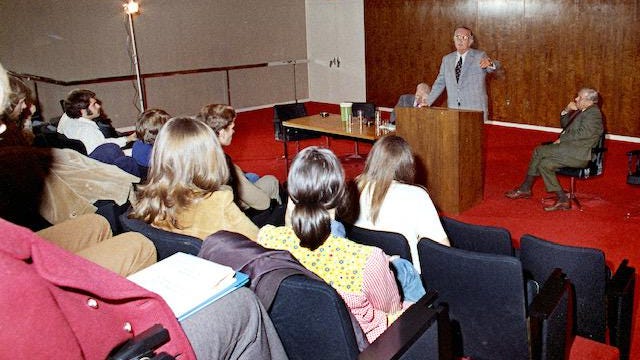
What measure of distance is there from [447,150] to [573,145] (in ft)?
3.83

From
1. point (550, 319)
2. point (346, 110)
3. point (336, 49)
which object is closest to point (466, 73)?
point (346, 110)

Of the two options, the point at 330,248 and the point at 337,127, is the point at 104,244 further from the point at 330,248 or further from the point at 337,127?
the point at 337,127

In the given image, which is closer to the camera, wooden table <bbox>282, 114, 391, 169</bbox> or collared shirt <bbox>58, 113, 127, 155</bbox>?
collared shirt <bbox>58, 113, 127, 155</bbox>

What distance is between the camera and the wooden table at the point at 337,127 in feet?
17.9

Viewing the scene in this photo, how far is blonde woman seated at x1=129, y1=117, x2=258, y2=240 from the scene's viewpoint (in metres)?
2.63

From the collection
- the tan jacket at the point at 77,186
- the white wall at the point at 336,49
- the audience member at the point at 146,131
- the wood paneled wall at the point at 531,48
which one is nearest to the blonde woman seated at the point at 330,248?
the tan jacket at the point at 77,186

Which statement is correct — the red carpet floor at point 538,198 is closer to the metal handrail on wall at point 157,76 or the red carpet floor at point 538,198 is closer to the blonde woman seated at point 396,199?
the blonde woman seated at point 396,199

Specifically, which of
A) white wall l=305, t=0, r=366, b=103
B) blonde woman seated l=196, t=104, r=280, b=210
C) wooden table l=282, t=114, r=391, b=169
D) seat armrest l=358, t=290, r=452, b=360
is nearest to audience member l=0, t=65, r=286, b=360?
seat armrest l=358, t=290, r=452, b=360

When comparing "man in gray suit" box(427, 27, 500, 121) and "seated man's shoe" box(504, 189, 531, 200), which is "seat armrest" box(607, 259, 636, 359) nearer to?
"seated man's shoe" box(504, 189, 531, 200)

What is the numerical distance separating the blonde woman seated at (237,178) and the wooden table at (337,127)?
1308 millimetres

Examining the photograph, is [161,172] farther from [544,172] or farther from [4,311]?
[544,172]

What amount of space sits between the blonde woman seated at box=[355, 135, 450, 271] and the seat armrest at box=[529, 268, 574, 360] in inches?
30.3

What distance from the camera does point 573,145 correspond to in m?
5.00

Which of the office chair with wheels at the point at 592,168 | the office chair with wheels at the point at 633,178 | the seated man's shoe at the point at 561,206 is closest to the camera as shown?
the office chair with wheels at the point at 633,178
